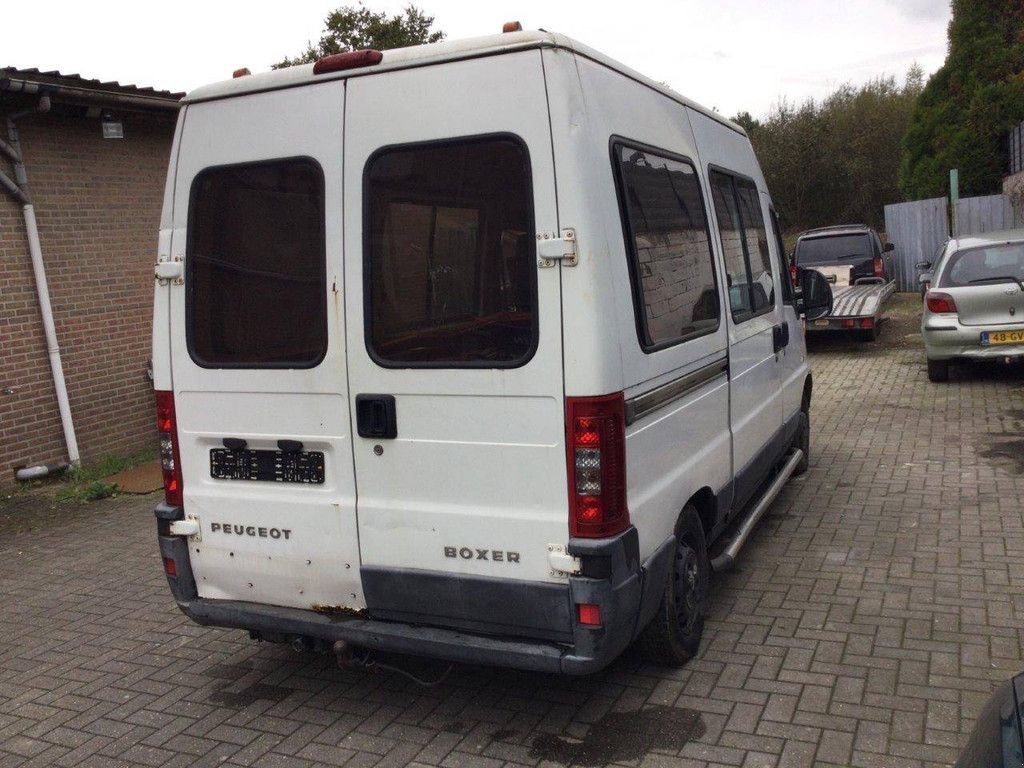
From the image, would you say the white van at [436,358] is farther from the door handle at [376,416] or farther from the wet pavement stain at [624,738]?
the wet pavement stain at [624,738]

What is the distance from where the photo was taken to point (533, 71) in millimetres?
3242

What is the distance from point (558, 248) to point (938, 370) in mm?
9033

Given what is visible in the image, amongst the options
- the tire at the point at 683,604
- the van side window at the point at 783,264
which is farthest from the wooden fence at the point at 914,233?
the tire at the point at 683,604

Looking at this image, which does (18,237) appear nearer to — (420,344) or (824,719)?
(420,344)

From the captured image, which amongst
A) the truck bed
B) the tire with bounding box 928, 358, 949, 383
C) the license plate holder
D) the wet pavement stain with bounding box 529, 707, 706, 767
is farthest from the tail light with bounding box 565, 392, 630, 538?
the truck bed

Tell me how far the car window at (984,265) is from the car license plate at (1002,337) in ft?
1.85

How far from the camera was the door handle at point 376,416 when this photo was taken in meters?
3.56

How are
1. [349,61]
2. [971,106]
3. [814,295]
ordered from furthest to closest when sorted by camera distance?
[971,106], [814,295], [349,61]

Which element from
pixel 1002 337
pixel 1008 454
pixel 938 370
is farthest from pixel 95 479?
pixel 1002 337

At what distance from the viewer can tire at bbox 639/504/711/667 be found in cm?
397

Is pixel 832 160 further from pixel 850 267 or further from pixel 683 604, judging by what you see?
pixel 683 604

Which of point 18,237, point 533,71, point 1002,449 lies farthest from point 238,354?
point 1002,449

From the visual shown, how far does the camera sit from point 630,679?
161 inches

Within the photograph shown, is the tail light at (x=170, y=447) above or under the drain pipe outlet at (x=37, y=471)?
above
